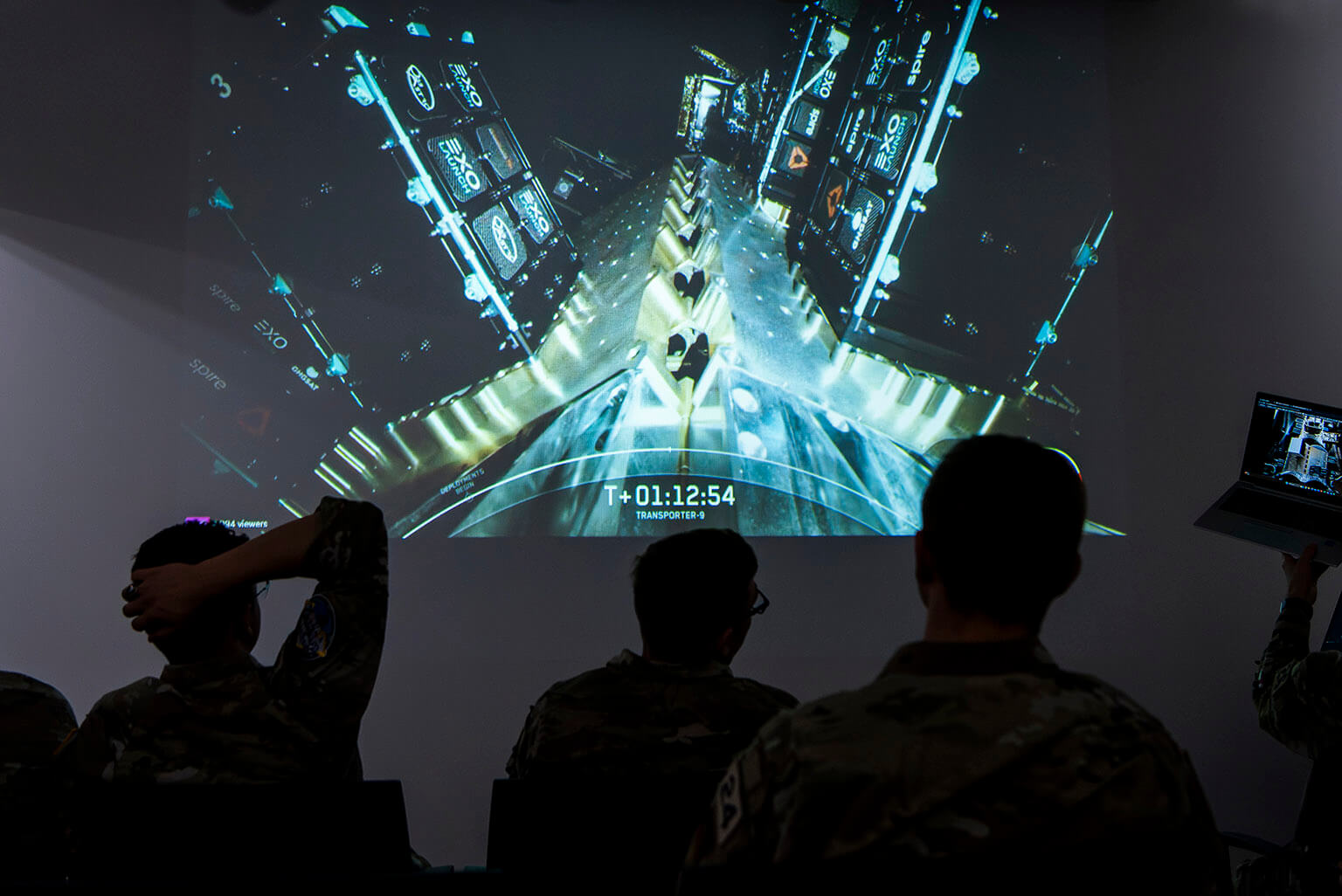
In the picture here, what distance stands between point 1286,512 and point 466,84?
9.32 ft

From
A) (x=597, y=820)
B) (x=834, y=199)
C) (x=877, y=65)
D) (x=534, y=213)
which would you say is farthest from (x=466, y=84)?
(x=597, y=820)

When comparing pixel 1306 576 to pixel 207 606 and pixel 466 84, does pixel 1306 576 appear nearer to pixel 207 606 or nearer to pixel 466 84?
pixel 207 606

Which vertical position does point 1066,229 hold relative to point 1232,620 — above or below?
above

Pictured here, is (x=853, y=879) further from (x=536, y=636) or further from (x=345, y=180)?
(x=345, y=180)

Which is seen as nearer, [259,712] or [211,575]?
[211,575]

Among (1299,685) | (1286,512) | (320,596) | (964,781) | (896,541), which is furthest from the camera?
(896,541)

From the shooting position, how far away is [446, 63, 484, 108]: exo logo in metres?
3.51

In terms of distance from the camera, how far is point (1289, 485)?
2588 millimetres

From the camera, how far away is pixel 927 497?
1.00 metres

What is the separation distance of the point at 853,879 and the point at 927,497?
1.24 feet

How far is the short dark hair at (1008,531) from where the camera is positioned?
0.95 meters

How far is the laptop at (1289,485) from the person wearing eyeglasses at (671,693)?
142 cm

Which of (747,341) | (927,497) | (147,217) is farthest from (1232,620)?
(147,217)

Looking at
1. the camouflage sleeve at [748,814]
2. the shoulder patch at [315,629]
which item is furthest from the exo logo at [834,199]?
the camouflage sleeve at [748,814]
